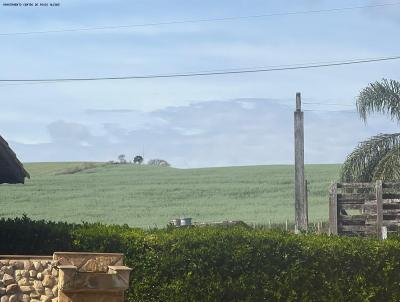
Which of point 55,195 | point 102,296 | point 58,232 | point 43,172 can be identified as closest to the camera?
point 102,296

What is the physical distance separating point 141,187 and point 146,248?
132 ft

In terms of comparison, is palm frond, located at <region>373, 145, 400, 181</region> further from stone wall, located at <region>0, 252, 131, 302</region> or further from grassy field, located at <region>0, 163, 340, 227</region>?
stone wall, located at <region>0, 252, 131, 302</region>

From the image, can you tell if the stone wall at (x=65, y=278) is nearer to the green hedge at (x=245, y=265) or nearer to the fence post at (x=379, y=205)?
the green hedge at (x=245, y=265)

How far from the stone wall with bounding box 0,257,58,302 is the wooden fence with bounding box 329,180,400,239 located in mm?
10912

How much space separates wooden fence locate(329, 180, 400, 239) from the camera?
2166 centimetres

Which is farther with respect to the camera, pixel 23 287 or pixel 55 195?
pixel 55 195

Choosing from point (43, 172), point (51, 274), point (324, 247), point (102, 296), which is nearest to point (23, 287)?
point (51, 274)

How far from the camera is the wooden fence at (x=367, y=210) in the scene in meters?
21.7

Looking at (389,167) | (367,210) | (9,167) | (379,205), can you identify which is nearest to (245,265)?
(9,167)

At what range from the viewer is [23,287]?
1212cm

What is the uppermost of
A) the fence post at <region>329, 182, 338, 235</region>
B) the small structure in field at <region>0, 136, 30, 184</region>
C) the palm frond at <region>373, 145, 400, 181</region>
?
the palm frond at <region>373, 145, 400, 181</region>

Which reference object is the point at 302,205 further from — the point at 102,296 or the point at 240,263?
the point at 102,296

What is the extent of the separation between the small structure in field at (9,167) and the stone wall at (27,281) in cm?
442

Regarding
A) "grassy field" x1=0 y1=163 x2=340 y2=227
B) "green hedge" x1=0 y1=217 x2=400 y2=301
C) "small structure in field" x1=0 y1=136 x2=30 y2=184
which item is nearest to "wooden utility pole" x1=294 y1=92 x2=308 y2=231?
"grassy field" x1=0 y1=163 x2=340 y2=227
